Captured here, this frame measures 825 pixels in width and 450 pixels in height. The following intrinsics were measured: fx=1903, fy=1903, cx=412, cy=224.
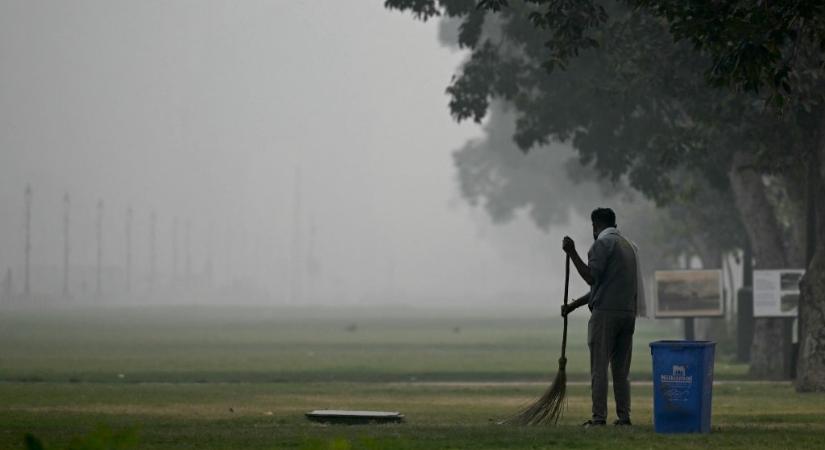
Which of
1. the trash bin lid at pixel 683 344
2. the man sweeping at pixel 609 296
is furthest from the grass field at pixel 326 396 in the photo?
the trash bin lid at pixel 683 344

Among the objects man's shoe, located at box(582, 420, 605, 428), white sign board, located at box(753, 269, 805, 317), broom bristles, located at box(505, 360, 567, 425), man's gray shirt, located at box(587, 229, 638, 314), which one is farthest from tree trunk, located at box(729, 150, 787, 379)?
man's gray shirt, located at box(587, 229, 638, 314)

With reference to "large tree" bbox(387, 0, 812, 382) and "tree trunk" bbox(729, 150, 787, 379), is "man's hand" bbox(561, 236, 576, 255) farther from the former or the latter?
"tree trunk" bbox(729, 150, 787, 379)

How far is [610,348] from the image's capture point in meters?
19.2

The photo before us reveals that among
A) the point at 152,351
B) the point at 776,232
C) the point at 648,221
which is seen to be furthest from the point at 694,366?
the point at 648,221

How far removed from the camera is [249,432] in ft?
65.8

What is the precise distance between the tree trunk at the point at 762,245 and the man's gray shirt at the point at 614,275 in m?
20.2

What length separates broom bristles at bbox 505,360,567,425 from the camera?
64.0 ft

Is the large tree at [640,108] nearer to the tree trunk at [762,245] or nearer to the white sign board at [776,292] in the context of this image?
the tree trunk at [762,245]

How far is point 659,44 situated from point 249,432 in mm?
17018

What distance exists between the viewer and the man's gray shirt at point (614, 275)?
19.0 m

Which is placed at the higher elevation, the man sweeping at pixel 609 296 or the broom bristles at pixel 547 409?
the man sweeping at pixel 609 296

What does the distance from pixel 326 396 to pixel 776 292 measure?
412 inches

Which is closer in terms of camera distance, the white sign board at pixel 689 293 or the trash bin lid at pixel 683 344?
the trash bin lid at pixel 683 344

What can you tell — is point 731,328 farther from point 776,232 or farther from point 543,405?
point 543,405
